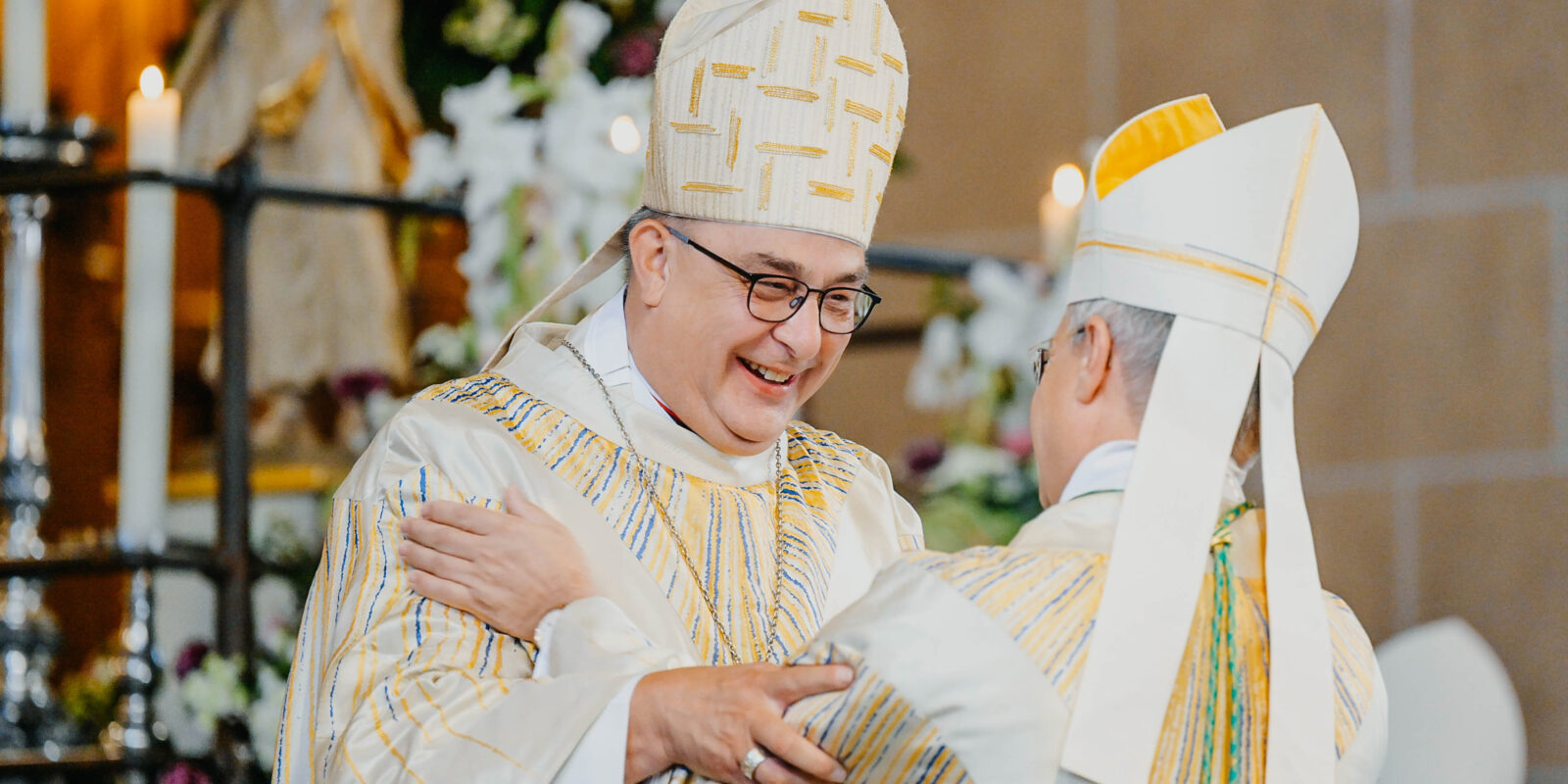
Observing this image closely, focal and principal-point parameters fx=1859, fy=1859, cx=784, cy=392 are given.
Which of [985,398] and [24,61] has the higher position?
[24,61]

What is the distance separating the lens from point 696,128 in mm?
2510

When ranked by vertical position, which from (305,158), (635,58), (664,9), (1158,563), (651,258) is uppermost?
(664,9)

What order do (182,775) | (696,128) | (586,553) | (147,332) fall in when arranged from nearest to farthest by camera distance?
(586,553)
(696,128)
(182,775)
(147,332)

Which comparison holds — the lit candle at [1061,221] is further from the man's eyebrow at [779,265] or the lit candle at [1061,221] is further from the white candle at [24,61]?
the white candle at [24,61]

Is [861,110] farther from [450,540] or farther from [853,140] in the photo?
[450,540]

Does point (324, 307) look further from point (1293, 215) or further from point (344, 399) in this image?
point (1293, 215)

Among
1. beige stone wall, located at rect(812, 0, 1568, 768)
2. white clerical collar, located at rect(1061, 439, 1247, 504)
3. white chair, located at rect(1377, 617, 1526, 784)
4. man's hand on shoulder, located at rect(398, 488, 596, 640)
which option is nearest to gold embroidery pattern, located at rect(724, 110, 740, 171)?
man's hand on shoulder, located at rect(398, 488, 596, 640)

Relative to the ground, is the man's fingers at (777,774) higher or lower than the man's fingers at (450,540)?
lower

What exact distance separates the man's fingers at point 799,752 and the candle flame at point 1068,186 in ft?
6.31

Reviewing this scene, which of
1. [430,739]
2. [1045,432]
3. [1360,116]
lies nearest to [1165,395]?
[1045,432]

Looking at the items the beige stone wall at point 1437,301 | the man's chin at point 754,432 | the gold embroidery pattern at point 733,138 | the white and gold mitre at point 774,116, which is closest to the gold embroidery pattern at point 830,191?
the white and gold mitre at point 774,116

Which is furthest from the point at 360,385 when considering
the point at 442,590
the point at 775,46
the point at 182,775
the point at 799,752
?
the point at 799,752

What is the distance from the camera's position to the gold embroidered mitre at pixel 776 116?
246 cm

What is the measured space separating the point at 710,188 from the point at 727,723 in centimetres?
85
